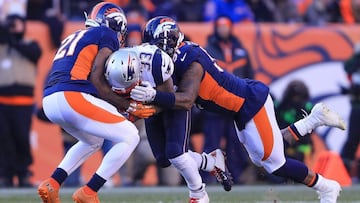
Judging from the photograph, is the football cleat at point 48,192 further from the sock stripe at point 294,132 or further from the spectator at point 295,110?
the spectator at point 295,110

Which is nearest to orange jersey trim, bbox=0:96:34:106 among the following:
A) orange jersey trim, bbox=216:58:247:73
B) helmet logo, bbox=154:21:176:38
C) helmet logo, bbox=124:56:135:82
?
orange jersey trim, bbox=216:58:247:73

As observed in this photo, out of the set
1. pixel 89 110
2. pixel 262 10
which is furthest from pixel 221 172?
pixel 262 10

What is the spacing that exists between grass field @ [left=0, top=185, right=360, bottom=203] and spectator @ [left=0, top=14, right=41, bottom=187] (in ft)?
3.99

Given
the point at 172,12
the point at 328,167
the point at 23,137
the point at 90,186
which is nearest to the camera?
the point at 90,186

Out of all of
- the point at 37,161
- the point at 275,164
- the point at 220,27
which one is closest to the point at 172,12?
the point at 220,27

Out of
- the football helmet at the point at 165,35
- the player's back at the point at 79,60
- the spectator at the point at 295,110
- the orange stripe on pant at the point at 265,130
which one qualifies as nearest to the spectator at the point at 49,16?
the spectator at the point at 295,110

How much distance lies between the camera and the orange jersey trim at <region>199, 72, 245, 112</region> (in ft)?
27.7

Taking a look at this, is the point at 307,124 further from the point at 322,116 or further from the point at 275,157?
the point at 275,157

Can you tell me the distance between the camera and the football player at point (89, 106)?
8.00 meters

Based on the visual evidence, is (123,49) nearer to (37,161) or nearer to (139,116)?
(139,116)

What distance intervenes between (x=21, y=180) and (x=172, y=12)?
2884mm

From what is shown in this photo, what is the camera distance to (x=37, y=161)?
1334cm

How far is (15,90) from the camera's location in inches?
497

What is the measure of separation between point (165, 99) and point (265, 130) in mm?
824
